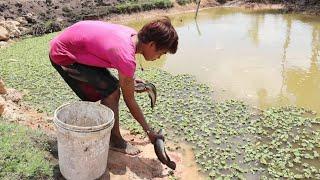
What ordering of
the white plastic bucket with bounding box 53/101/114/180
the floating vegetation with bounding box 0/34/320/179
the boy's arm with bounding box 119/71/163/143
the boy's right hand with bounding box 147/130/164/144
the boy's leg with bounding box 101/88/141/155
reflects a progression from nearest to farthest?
the white plastic bucket with bounding box 53/101/114/180
the boy's arm with bounding box 119/71/163/143
the boy's right hand with bounding box 147/130/164/144
the boy's leg with bounding box 101/88/141/155
the floating vegetation with bounding box 0/34/320/179

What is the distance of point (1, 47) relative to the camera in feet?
37.0

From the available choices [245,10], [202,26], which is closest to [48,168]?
Answer: [202,26]

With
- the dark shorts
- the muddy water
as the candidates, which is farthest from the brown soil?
the muddy water

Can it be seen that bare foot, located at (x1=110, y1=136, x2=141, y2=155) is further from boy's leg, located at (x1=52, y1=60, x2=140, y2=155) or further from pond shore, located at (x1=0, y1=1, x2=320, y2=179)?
boy's leg, located at (x1=52, y1=60, x2=140, y2=155)

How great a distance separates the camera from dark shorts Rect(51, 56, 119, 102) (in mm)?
4234

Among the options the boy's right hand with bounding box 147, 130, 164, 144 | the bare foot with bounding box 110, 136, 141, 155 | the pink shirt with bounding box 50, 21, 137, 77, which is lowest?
the bare foot with bounding box 110, 136, 141, 155

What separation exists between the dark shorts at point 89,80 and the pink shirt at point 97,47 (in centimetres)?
8

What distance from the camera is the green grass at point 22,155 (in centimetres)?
392

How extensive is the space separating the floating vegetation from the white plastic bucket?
4.75 ft

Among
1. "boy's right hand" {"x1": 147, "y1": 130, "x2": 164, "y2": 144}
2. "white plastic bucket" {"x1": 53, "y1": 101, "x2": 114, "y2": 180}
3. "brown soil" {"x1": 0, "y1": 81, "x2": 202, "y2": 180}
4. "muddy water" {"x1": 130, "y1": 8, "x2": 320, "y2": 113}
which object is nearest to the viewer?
"white plastic bucket" {"x1": 53, "y1": 101, "x2": 114, "y2": 180}

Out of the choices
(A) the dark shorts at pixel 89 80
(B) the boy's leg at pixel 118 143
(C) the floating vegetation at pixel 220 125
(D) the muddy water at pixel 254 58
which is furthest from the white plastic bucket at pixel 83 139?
(D) the muddy water at pixel 254 58

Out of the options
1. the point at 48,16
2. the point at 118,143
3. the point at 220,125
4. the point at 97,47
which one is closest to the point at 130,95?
the point at 97,47

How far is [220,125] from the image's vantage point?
6125mm

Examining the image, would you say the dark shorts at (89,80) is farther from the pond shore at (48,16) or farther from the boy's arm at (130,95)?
the pond shore at (48,16)
